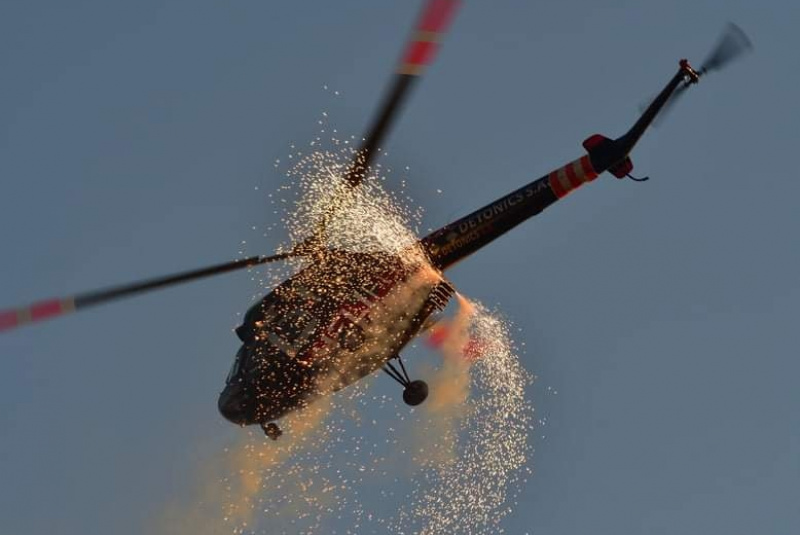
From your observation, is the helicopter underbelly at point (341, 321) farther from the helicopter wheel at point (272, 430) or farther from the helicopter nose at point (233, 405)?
the helicopter wheel at point (272, 430)

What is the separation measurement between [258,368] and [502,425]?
8.87 metres

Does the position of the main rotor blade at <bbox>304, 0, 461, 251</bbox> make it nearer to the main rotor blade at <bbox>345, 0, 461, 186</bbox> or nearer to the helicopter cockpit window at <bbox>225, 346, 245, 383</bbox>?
the main rotor blade at <bbox>345, 0, 461, 186</bbox>

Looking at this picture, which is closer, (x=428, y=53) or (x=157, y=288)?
(x=428, y=53)

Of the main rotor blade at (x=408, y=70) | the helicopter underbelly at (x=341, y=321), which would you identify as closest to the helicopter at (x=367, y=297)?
the helicopter underbelly at (x=341, y=321)

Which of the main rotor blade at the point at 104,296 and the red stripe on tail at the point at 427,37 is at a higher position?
the red stripe on tail at the point at 427,37

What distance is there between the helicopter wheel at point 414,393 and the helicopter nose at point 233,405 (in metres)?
4.19

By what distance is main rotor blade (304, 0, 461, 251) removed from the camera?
47.6 ft

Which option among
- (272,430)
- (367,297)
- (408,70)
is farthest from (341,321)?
(408,70)

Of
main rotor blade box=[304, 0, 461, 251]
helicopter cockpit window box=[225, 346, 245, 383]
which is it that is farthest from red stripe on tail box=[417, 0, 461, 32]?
helicopter cockpit window box=[225, 346, 245, 383]

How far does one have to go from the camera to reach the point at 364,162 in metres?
19.2

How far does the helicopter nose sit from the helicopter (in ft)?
0.14

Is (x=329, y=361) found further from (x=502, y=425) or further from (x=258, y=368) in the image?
(x=502, y=425)

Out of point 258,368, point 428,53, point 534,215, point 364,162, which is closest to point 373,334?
point 258,368

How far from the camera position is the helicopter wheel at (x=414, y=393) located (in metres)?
29.2
